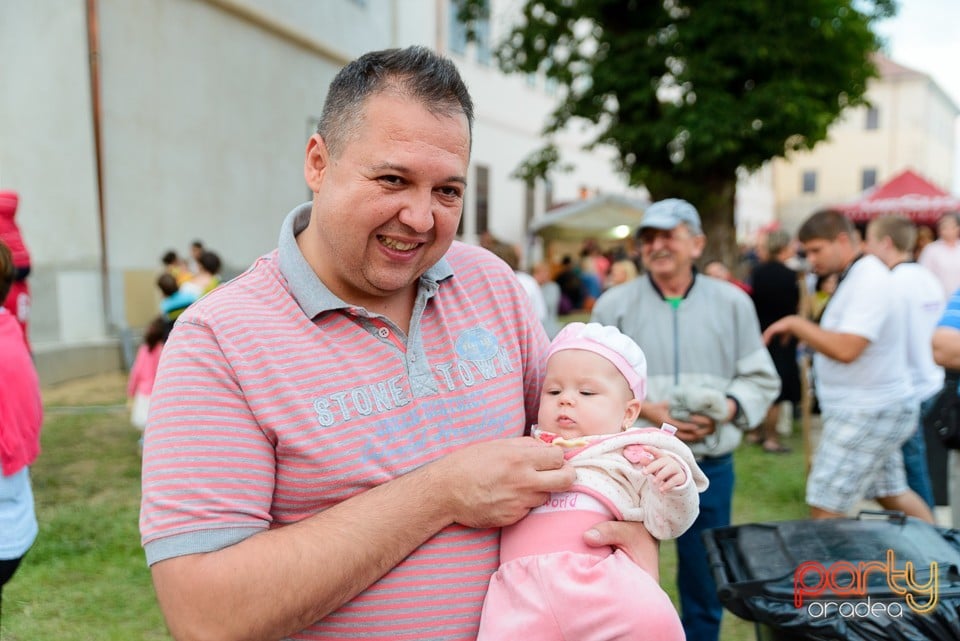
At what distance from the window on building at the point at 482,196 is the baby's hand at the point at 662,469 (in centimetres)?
2193

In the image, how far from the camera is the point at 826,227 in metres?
4.75

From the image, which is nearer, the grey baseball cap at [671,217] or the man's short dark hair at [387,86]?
the man's short dark hair at [387,86]

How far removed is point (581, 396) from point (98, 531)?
15.3 ft

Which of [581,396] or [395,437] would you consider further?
[581,396]

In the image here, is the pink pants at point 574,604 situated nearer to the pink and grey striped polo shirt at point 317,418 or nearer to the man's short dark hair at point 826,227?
the pink and grey striped polo shirt at point 317,418

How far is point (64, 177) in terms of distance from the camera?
10898 mm

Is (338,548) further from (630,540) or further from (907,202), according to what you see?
(907,202)

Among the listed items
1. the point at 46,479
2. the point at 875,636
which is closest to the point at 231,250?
the point at 46,479

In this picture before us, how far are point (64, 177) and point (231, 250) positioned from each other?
12.3ft

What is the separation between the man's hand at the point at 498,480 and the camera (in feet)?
5.15

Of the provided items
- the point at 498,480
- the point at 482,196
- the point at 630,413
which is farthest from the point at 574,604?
the point at 482,196

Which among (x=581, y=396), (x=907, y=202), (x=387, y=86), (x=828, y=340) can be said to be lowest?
(x=828, y=340)

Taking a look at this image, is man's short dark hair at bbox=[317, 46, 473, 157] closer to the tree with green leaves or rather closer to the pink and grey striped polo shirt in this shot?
the pink and grey striped polo shirt

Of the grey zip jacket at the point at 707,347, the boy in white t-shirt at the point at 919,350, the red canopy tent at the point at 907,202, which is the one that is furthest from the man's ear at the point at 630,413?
the red canopy tent at the point at 907,202
